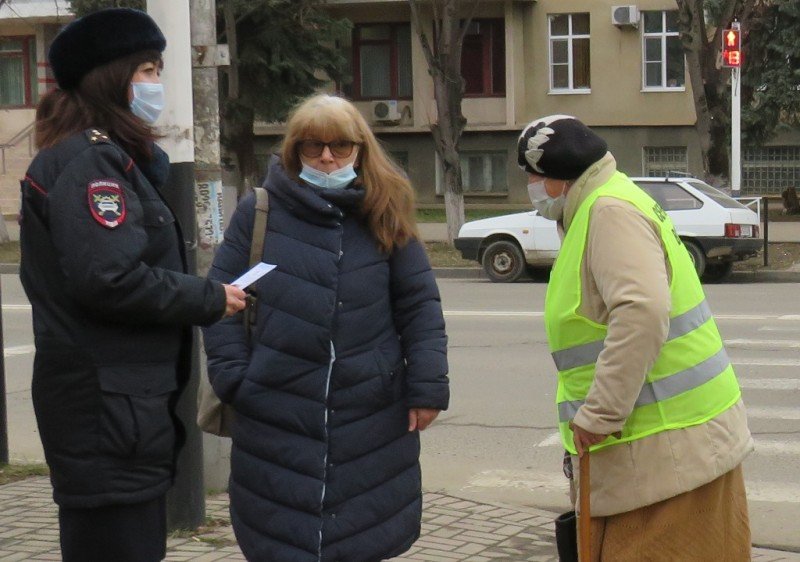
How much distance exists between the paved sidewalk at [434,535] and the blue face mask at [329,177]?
7.08ft

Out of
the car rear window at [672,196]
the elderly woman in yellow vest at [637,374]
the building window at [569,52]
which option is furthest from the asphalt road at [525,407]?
the building window at [569,52]

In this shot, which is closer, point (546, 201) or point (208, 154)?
point (546, 201)

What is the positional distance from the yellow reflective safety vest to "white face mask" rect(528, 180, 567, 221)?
0.31ft

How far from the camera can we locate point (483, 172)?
1340 inches

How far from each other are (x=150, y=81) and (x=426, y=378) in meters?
1.14

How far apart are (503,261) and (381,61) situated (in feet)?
57.0

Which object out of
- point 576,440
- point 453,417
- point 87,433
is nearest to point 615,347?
point 576,440

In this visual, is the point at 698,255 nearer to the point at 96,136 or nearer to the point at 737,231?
the point at 737,231

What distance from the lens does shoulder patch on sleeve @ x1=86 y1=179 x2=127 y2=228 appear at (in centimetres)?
299

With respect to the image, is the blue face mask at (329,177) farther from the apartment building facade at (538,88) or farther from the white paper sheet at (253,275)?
the apartment building facade at (538,88)

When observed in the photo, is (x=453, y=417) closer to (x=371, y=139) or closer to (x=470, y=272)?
(x=371, y=139)

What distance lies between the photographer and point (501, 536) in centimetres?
576

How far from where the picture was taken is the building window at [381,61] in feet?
114

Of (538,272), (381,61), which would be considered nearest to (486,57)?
(381,61)
